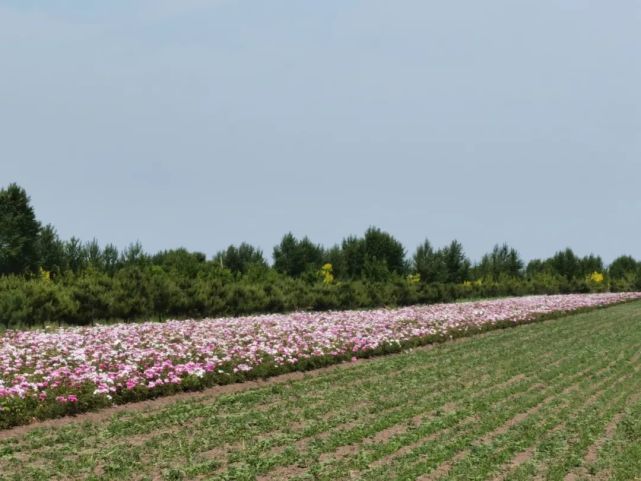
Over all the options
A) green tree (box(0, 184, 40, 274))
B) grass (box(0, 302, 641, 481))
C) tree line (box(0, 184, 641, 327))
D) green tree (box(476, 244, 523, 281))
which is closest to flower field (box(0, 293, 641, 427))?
grass (box(0, 302, 641, 481))

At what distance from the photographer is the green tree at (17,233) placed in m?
38.1

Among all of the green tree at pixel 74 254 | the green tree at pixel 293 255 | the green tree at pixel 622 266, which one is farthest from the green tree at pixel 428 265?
the green tree at pixel 622 266

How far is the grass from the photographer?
721 centimetres

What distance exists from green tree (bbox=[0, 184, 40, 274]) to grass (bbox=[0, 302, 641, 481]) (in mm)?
30658

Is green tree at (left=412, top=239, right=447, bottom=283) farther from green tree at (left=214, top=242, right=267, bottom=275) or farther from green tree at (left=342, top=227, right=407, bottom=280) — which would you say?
green tree at (left=214, top=242, right=267, bottom=275)

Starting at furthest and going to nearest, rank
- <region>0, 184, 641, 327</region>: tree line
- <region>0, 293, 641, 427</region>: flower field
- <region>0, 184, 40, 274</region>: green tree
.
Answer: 1. <region>0, 184, 40, 274</region>: green tree
2. <region>0, 184, 641, 327</region>: tree line
3. <region>0, 293, 641, 427</region>: flower field

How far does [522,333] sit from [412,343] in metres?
6.03

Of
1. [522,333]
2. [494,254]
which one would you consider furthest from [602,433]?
[494,254]

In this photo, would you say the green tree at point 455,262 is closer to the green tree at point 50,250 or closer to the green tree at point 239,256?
the green tree at point 239,256

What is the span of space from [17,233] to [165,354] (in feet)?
95.8

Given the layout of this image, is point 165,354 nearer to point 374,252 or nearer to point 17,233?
point 17,233

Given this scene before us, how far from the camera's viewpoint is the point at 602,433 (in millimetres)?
9242

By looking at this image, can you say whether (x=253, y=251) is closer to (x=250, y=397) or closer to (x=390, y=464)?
(x=250, y=397)

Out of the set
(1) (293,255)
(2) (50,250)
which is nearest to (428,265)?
(1) (293,255)
